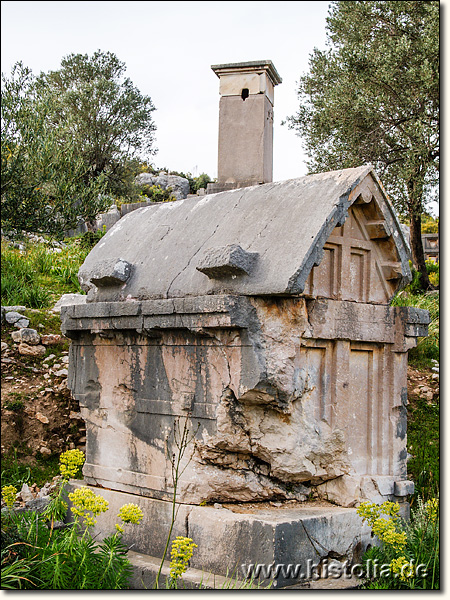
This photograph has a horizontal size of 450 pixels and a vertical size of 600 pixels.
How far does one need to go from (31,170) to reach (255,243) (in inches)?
246

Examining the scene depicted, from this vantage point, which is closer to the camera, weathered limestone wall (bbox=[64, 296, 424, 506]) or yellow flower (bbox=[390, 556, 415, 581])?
yellow flower (bbox=[390, 556, 415, 581])

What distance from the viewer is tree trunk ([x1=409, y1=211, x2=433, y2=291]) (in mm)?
13867

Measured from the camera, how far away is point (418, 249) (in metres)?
14.5

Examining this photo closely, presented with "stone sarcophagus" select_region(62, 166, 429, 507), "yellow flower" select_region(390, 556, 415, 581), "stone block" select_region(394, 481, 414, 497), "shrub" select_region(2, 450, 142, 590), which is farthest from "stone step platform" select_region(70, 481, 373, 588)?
"yellow flower" select_region(390, 556, 415, 581)

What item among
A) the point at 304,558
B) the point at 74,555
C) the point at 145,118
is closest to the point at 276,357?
the point at 304,558

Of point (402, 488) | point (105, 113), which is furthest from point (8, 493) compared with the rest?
point (105, 113)

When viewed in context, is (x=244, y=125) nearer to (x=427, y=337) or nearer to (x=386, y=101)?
(x=427, y=337)

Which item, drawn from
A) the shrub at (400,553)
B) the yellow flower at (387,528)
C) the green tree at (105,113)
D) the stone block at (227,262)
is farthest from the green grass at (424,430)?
the green tree at (105,113)

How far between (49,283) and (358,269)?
663 cm

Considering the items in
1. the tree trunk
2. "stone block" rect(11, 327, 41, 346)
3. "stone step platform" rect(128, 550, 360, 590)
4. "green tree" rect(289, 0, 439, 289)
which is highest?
"green tree" rect(289, 0, 439, 289)

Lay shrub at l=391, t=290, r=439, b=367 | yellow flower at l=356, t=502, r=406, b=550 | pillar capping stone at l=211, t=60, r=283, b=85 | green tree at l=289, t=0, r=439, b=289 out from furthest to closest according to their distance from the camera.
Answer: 1. green tree at l=289, t=0, r=439, b=289
2. shrub at l=391, t=290, r=439, b=367
3. pillar capping stone at l=211, t=60, r=283, b=85
4. yellow flower at l=356, t=502, r=406, b=550

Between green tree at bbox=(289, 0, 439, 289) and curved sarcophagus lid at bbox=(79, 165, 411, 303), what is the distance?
24.5 feet

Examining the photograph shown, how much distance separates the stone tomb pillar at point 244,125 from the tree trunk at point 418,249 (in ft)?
24.6

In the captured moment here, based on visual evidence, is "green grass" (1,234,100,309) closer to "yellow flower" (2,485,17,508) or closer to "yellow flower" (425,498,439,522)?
"yellow flower" (2,485,17,508)
